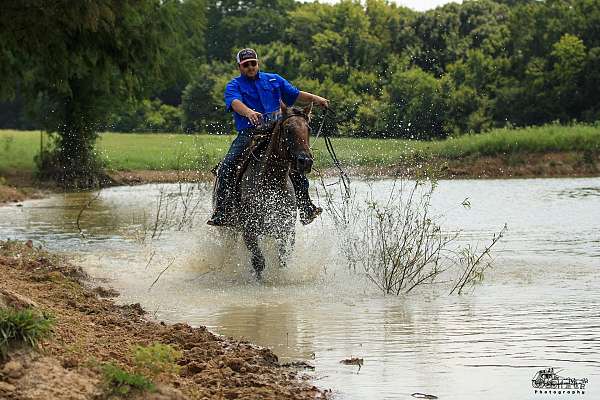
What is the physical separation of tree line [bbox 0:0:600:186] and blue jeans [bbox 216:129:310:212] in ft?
4.31

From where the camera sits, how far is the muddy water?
904cm

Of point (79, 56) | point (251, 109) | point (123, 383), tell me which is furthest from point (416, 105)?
point (123, 383)

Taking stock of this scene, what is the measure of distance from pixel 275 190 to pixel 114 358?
18.3ft

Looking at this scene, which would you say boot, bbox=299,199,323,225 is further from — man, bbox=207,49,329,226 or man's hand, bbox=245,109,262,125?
man's hand, bbox=245,109,262,125

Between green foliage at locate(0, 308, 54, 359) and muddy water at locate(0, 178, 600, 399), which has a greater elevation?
green foliage at locate(0, 308, 54, 359)

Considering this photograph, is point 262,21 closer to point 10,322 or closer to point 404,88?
point 404,88

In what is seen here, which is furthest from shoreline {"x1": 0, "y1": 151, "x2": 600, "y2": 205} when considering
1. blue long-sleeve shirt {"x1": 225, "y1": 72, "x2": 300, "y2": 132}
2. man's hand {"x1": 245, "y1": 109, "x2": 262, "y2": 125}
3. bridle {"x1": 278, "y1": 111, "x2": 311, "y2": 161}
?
bridle {"x1": 278, "y1": 111, "x2": 311, "y2": 161}

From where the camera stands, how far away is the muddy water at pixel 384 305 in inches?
356

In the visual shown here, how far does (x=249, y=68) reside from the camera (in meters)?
14.2

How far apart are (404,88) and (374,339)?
35.8 m

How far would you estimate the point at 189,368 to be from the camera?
8.75 meters

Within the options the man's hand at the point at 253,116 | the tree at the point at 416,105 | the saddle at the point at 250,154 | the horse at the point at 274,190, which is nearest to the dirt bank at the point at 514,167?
the tree at the point at 416,105

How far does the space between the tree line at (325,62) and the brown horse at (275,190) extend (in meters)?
1.76

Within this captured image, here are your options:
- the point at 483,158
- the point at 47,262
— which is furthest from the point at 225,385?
the point at 483,158
